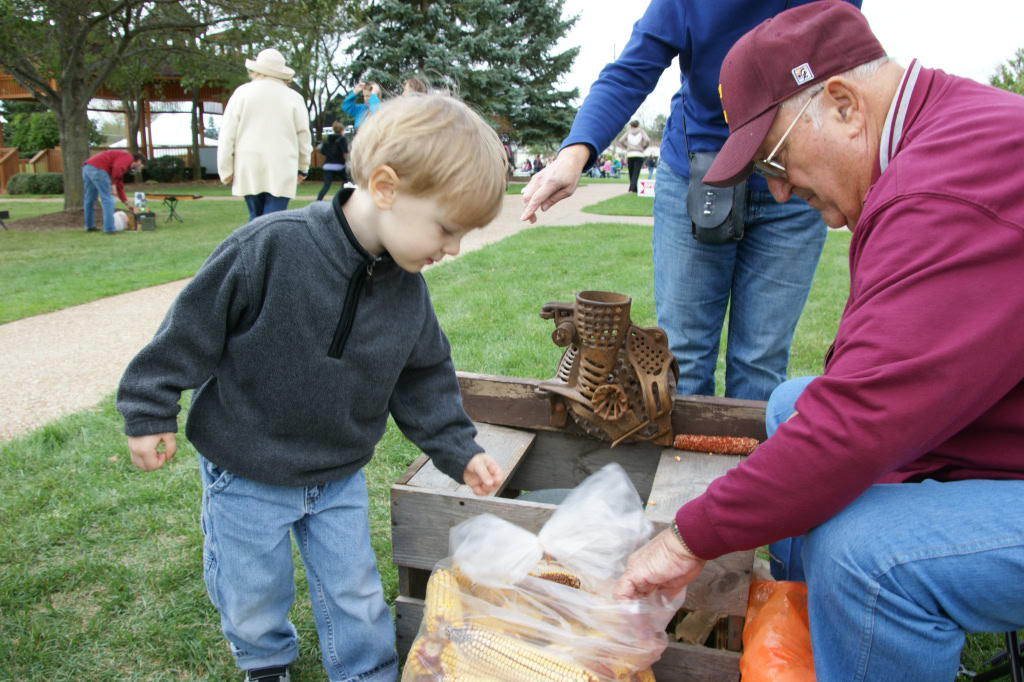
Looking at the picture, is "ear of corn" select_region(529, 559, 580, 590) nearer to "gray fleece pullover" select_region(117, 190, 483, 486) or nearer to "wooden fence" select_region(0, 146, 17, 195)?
"gray fleece pullover" select_region(117, 190, 483, 486)

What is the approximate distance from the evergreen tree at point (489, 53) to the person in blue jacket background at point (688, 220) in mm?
17850

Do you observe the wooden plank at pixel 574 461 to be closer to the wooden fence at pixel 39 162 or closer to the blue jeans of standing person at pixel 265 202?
the blue jeans of standing person at pixel 265 202

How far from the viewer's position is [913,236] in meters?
1.15

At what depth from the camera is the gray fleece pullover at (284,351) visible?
154cm

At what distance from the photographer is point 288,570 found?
1.82 m

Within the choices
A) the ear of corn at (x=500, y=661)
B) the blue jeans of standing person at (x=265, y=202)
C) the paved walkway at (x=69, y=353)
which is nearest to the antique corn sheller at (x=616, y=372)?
the ear of corn at (x=500, y=661)

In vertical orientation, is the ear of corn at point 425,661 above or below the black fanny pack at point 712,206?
below

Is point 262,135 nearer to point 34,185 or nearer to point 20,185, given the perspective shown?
point 34,185

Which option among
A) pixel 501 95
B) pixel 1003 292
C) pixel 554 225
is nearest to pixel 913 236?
pixel 1003 292

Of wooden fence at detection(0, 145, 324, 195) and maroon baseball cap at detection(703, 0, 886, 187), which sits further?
wooden fence at detection(0, 145, 324, 195)

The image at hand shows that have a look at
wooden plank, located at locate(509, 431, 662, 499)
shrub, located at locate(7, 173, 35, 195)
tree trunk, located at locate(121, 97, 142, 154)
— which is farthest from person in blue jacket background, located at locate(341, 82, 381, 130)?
tree trunk, located at locate(121, 97, 142, 154)

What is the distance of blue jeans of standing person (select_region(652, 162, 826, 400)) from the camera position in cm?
232

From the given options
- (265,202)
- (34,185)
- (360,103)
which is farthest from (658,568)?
(34,185)

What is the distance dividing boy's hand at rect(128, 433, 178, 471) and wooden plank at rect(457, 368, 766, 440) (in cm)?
92
